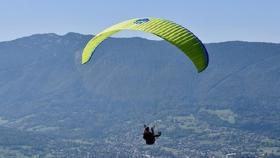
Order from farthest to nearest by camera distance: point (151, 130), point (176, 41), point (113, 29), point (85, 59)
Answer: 1. point (85, 59)
2. point (113, 29)
3. point (151, 130)
4. point (176, 41)

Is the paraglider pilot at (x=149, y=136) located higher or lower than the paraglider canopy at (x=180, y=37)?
lower

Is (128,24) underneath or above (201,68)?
above

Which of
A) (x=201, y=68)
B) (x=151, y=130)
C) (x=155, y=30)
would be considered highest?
(x=155, y=30)

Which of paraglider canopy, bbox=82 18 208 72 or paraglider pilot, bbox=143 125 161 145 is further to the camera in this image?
paraglider pilot, bbox=143 125 161 145

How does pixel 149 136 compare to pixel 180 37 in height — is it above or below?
below

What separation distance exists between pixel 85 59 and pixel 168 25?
330 inches

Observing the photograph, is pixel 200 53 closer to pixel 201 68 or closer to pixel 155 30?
pixel 201 68

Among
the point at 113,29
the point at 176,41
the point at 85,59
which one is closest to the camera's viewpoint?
the point at 176,41

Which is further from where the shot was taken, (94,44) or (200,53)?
(94,44)

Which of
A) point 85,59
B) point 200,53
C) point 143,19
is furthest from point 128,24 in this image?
point 200,53

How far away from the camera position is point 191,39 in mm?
34250

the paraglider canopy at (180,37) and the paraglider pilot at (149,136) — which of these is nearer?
the paraglider canopy at (180,37)

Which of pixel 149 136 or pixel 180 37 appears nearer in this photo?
pixel 180 37

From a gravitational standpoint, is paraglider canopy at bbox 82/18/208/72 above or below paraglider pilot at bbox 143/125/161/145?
above
